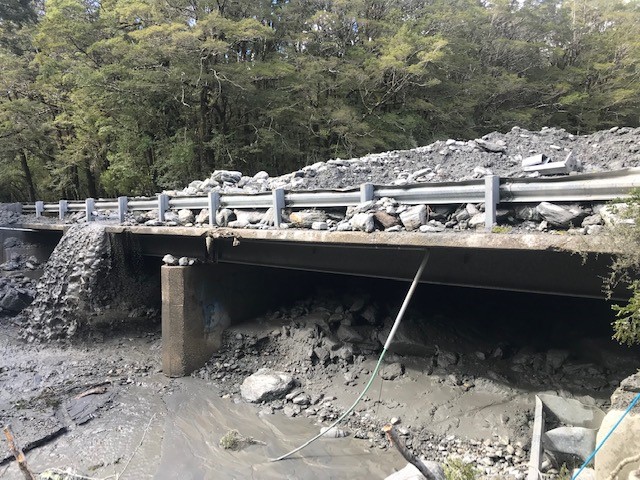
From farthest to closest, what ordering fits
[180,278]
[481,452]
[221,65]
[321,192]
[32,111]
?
[32,111] → [221,65] → [180,278] → [321,192] → [481,452]

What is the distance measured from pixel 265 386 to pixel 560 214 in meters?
4.98

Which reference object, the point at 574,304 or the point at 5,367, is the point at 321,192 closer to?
the point at 574,304

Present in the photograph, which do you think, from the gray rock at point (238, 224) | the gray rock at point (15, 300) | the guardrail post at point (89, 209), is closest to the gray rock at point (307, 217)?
the gray rock at point (238, 224)

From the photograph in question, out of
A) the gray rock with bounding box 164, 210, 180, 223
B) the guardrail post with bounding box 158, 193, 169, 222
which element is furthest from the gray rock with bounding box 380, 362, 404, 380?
the guardrail post with bounding box 158, 193, 169, 222

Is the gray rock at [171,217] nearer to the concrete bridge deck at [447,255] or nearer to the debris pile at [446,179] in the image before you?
the debris pile at [446,179]

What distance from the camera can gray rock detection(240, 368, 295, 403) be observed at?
6.67 metres

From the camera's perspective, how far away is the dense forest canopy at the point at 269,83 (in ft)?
54.7

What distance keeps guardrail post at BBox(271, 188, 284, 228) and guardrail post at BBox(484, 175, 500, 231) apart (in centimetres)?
320

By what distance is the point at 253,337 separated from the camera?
8094 mm

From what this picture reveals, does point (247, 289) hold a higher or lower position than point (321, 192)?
lower

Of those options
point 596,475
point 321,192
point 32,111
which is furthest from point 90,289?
point 32,111

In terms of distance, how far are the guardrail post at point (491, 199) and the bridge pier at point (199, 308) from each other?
5271 mm

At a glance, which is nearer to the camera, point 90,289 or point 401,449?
point 401,449

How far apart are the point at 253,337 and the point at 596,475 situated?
5.85 m
